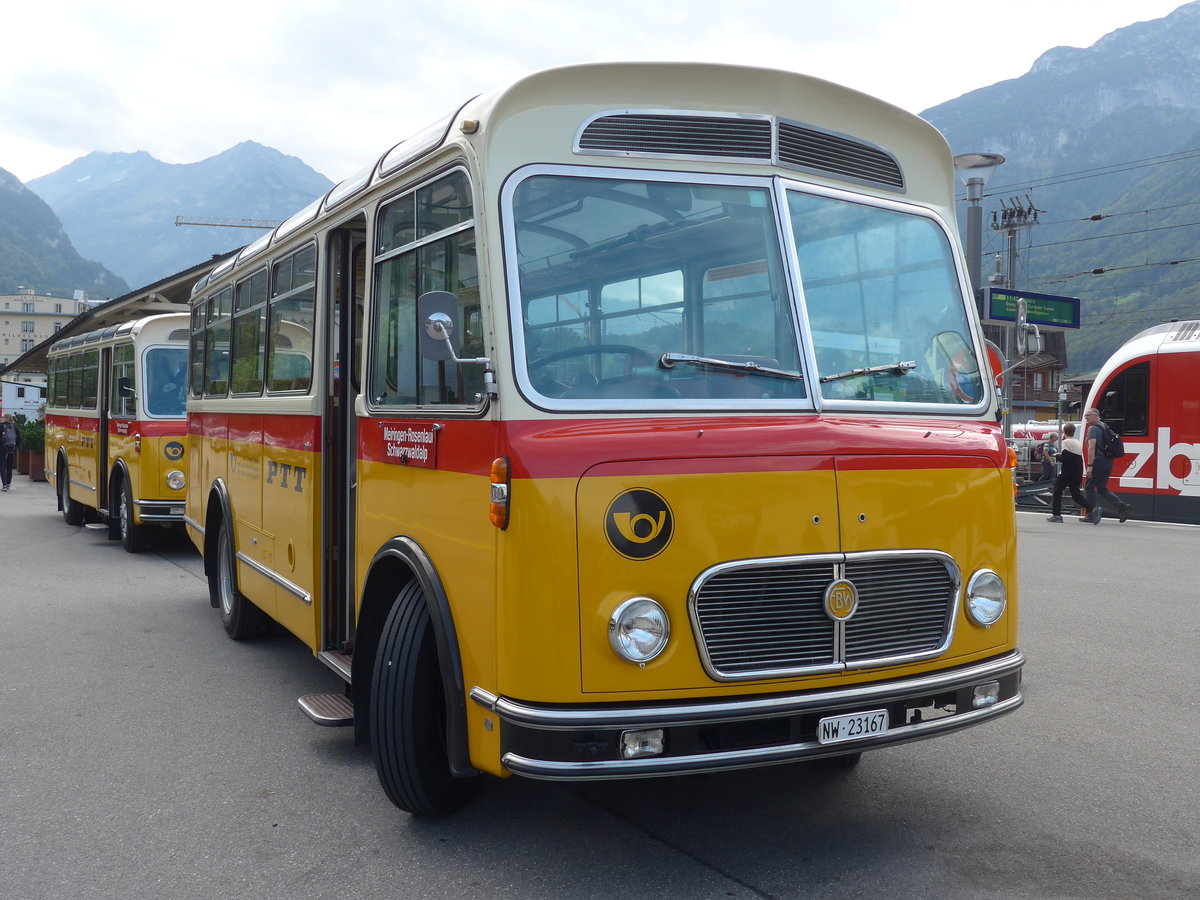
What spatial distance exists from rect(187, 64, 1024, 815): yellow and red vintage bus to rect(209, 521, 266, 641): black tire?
3223mm

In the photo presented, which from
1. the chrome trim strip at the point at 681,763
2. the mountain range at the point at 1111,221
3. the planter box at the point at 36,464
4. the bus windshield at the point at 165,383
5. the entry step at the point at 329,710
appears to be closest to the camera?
the chrome trim strip at the point at 681,763

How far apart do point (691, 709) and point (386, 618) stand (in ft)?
5.35

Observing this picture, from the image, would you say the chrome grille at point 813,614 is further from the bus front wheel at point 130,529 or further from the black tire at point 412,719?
the bus front wheel at point 130,529

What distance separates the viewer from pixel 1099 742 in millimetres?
5539

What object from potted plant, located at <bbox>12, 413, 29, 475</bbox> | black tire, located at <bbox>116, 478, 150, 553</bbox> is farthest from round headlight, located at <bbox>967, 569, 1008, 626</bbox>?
potted plant, located at <bbox>12, 413, 29, 475</bbox>

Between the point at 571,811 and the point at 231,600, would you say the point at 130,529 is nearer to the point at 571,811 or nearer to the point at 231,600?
the point at 231,600

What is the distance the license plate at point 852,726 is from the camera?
146 inches

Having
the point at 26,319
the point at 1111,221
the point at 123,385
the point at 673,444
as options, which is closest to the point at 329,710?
the point at 673,444

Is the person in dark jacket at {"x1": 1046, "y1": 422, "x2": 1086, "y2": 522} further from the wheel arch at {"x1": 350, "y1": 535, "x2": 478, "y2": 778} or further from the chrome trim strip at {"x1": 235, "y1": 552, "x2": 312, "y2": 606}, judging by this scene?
the wheel arch at {"x1": 350, "y1": 535, "x2": 478, "y2": 778}

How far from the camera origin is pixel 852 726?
3754mm

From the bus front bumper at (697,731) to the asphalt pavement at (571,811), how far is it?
532 mm

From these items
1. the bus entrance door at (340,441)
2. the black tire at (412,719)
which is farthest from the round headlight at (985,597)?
the bus entrance door at (340,441)

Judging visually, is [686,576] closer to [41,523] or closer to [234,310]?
[234,310]

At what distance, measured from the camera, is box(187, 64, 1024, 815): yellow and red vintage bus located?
357 cm
